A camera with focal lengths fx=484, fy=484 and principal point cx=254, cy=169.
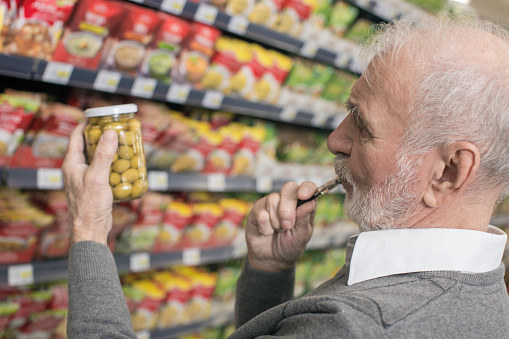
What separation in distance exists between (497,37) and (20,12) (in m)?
1.40

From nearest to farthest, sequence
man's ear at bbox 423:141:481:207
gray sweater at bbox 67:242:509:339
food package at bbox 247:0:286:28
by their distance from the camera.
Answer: gray sweater at bbox 67:242:509:339, man's ear at bbox 423:141:481:207, food package at bbox 247:0:286:28

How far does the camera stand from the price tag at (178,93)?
2.05m

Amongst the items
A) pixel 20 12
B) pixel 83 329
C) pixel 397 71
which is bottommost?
pixel 83 329

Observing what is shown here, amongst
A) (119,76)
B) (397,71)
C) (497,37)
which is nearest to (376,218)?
(397,71)

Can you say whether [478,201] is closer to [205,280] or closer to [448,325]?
[448,325]

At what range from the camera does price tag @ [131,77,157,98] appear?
1.91 m

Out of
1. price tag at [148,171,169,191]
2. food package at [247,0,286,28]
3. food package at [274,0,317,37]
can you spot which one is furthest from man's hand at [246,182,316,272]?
food package at [274,0,317,37]

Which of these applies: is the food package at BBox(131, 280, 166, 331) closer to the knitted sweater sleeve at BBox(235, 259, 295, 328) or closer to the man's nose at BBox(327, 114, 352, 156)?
the knitted sweater sleeve at BBox(235, 259, 295, 328)

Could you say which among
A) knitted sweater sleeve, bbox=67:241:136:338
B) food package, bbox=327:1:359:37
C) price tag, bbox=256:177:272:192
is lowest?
price tag, bbox=256:177:272:192

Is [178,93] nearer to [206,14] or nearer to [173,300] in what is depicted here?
[206,14]

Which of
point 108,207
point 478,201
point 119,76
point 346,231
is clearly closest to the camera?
point 478,201

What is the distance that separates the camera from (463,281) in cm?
93

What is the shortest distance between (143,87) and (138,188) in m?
0.83

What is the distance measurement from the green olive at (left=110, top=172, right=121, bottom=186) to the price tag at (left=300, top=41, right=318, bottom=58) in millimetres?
1706
